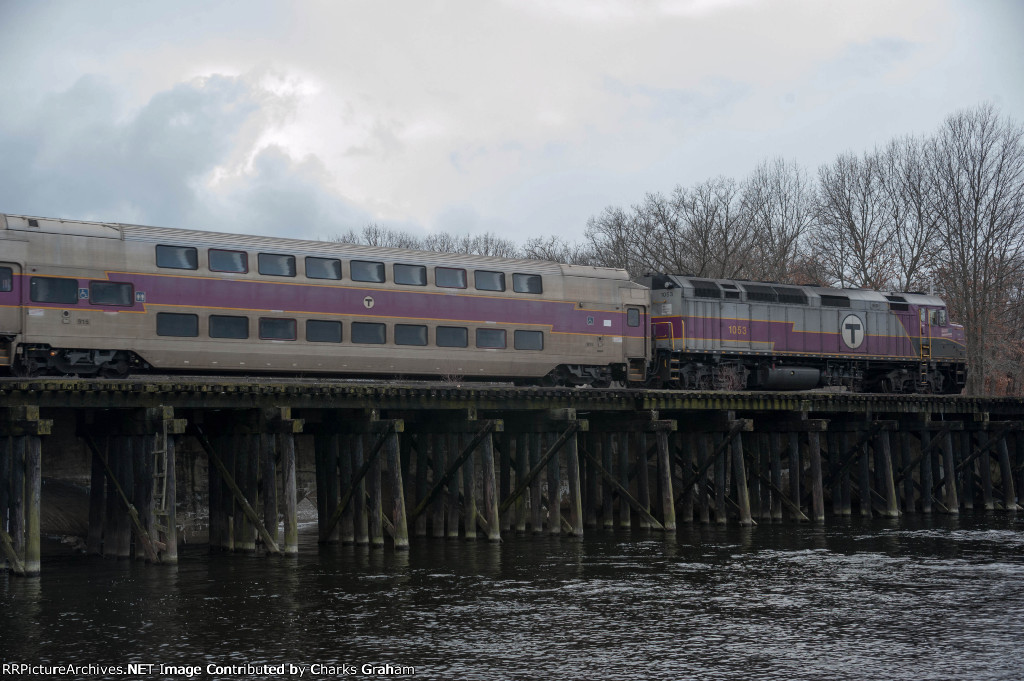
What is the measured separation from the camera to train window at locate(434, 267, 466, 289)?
3378 centimetres

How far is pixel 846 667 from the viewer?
54.2 feet

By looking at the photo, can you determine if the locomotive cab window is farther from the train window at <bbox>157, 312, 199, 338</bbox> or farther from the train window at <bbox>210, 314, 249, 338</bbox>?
the train window at <bbox>157, 312, 199, 338</bbox>

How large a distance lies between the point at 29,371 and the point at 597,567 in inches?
586

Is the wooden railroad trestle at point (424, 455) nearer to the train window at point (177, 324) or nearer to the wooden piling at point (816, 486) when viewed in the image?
the wooden piling at point (816, 486)

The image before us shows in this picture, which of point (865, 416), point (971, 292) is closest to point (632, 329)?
point (865, 416)

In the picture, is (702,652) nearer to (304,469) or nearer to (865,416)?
(865,416)

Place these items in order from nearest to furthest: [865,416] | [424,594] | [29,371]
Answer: [424,594] < [29,371] < [865,416]

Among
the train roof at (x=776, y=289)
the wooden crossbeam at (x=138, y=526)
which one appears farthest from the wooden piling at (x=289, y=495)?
the train roof at (x=776, y=289)

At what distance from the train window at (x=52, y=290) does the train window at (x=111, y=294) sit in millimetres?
439

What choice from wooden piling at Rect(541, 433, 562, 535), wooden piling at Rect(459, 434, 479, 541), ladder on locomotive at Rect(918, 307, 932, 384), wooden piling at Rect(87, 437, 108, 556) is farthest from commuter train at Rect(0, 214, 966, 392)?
wooden piling at Rect(87, 437, 108, 556)

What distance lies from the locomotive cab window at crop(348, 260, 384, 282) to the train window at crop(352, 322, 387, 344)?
133 cm

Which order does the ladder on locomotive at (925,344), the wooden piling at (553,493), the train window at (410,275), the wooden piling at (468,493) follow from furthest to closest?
the ladder on locomotive at (925,344), the train window at (410,275), the wooden piling at (553,493), the wooden piling at (468,493)

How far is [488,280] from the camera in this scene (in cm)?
3481

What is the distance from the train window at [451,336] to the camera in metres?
33.6
